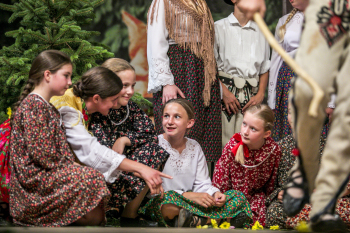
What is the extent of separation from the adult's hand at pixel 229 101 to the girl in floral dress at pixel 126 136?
2.48ft

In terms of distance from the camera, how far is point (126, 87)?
2680 mm

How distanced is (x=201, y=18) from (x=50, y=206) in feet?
5.59

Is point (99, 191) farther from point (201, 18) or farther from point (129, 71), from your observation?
point (201, 18)

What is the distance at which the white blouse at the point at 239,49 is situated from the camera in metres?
3.26

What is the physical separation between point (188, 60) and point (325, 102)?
160 cm

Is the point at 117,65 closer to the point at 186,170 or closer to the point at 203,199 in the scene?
Answer: the point at 186,170

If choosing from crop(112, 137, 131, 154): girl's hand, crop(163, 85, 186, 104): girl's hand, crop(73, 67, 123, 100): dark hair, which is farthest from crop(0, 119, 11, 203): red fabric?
crop(163, 85, 186, 104): girl's hand

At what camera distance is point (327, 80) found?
4.71ft

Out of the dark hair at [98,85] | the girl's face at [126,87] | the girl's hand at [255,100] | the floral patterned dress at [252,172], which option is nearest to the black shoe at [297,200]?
the floral patterned dress at [252,172]

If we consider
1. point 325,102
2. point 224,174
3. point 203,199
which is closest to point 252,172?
point 224,174

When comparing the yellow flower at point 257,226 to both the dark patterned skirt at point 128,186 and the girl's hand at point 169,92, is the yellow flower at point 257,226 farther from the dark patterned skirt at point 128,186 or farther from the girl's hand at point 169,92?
the girl's hand at point 169,92

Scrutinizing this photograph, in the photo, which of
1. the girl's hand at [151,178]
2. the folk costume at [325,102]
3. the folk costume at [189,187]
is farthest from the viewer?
the folk costume at [189,187]

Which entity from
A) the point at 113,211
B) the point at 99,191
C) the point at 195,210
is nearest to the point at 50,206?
the point at 99,191

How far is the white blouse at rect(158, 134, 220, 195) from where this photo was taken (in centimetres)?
269
